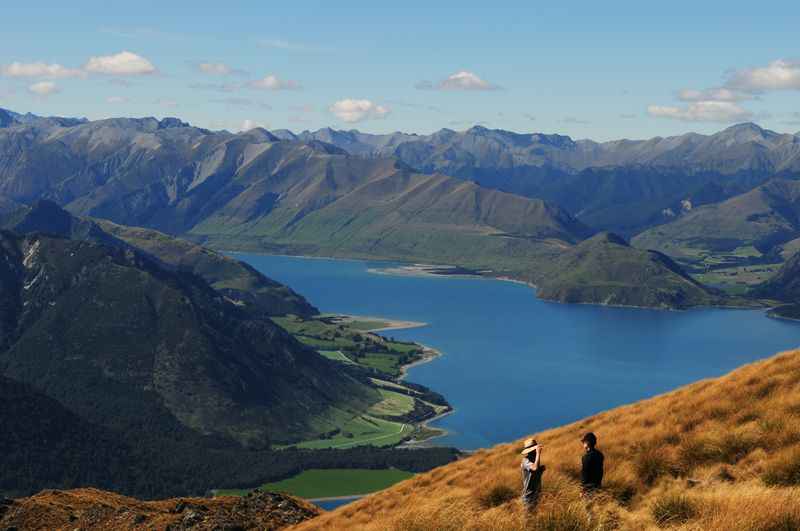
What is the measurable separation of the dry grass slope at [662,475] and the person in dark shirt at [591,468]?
0.43 m

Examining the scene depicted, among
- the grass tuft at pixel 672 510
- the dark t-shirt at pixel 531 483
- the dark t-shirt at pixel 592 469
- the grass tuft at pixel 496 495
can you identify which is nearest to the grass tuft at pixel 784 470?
the grass tuft at pixel 672 510

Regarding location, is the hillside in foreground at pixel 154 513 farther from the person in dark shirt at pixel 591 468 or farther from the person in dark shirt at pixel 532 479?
the person in dark shirt at pixel 591 468

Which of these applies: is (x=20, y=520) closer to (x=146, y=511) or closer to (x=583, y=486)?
(x=146, y=511)

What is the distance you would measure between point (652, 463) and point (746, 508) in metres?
10.6

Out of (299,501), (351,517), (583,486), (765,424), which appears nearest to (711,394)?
(765,424)

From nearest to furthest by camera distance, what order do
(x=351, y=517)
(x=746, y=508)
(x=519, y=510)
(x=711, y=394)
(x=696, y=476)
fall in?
(x=746, y=508) < (x=519, y=510) < (x=696, y=476) < (x=711, y=394) < (x=351, y=517)

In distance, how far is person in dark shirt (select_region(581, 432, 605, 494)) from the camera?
3259 cm

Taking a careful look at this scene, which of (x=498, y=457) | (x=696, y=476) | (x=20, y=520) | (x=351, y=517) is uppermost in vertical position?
(x=696, y=476)

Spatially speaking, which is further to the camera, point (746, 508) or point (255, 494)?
point (255, 494)

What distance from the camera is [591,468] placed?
108ft

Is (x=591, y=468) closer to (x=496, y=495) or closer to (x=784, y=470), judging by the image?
(x=496, y=495)

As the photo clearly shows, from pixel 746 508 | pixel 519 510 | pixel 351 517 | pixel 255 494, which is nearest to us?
pixel 746 508

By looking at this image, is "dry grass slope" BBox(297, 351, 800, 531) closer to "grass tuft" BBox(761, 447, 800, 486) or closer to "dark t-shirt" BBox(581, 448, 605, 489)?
"grass tuft" BBox(761, 447, 800, 486)

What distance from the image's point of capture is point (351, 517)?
4959cm
